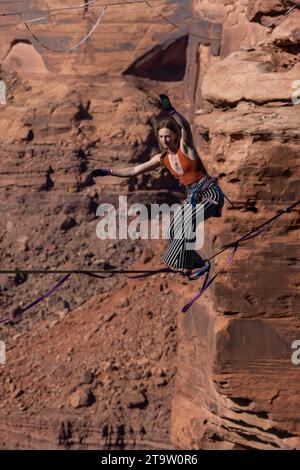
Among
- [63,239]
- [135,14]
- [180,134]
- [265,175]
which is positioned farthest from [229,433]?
[135,14]

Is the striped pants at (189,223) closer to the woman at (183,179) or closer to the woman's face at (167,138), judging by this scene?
the woman at (183,179)

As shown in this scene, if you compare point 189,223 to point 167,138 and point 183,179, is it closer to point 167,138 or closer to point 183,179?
point 183,179

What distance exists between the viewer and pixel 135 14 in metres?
38.8

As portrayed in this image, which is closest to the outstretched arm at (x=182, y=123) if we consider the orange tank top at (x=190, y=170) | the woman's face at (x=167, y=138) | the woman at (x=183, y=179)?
the woman at (x=183, y=179)

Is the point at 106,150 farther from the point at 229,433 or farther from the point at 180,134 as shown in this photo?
the point at 180,134

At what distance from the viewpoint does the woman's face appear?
17.6 meters

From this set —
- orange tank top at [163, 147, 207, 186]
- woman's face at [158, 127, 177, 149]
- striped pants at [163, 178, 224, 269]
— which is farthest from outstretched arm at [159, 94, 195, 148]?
striped pants at [163, 178, 224, 269]

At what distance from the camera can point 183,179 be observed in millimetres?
18203

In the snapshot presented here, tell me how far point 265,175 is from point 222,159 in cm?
69

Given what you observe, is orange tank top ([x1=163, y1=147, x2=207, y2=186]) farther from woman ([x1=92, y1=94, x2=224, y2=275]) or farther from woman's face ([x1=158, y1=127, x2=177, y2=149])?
woman's face ([x1=158, y1=127, x2=177, y2=149])

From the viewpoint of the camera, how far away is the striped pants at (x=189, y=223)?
18.2m

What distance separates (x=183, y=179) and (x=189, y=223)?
0.60m

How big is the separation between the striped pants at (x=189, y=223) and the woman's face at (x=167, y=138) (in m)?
0.74

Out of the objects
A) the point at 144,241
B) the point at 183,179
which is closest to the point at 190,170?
the point at 183,179
